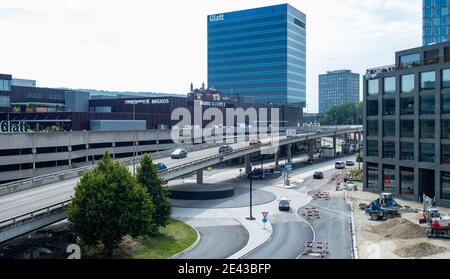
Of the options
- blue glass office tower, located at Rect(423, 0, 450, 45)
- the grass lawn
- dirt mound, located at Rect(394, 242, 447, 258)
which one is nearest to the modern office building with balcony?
dirt mound, located at Rect(394, 242, 447, 258)

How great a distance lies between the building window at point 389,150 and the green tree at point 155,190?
125ft

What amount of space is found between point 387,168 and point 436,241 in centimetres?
2877

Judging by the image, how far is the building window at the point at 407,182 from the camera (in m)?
65.1

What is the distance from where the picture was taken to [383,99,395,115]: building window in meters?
68.3

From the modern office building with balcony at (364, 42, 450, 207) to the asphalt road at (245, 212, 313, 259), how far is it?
21.5m

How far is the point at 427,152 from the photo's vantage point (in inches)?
2457

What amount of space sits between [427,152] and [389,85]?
12.3 metres

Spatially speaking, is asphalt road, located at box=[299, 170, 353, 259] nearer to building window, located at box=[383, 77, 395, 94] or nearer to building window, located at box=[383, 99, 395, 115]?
building window, located at box=[383, 99, 395, 115]

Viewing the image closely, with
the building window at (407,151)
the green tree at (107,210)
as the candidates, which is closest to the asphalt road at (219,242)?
the green tree at (107,210)
